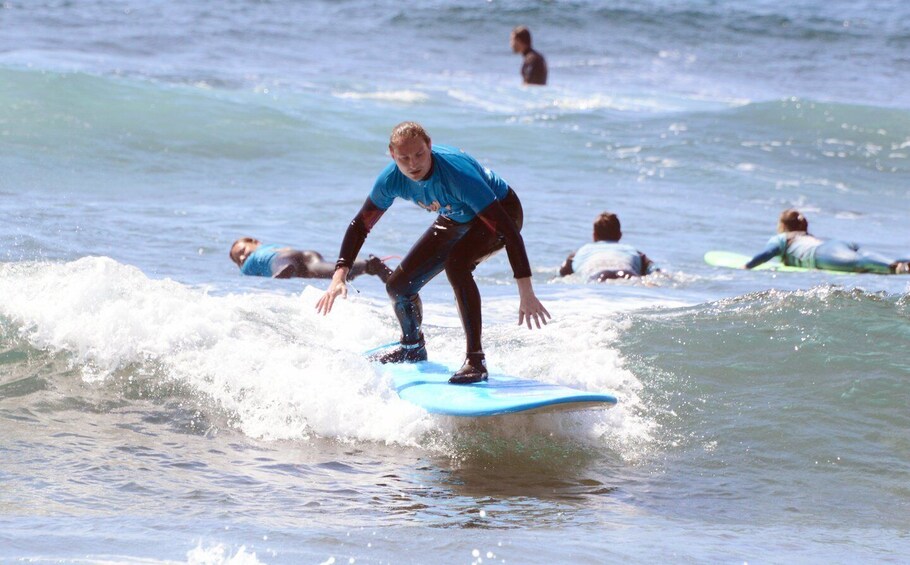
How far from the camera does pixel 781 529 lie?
4.80 meters

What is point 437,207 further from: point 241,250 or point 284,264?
point 241,250

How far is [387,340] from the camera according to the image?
7.61 m

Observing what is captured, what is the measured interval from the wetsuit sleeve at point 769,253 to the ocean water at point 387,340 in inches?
6.5

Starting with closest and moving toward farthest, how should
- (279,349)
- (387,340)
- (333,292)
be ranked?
(333,292) → (279,349) → (387,340)

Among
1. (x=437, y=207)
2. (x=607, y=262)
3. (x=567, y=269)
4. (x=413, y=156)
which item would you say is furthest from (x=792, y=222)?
(x=413, y=156)

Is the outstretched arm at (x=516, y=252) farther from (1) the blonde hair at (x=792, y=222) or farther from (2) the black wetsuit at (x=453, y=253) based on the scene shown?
(1) the blonde hair at (x=792, y=222)

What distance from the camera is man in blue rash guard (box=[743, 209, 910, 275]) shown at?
10695mm

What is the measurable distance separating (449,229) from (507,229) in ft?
1.57

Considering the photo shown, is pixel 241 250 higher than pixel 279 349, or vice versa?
pixel 241 250

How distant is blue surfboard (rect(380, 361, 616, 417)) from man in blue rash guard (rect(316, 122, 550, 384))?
0.43ft

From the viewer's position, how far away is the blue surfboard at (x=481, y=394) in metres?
5.53

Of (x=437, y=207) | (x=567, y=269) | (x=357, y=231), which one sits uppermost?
(x=437, y=207)

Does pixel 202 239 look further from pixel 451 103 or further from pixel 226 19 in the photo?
pixel 226 19

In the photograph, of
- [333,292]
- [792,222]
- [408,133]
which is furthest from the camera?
[792,222]
